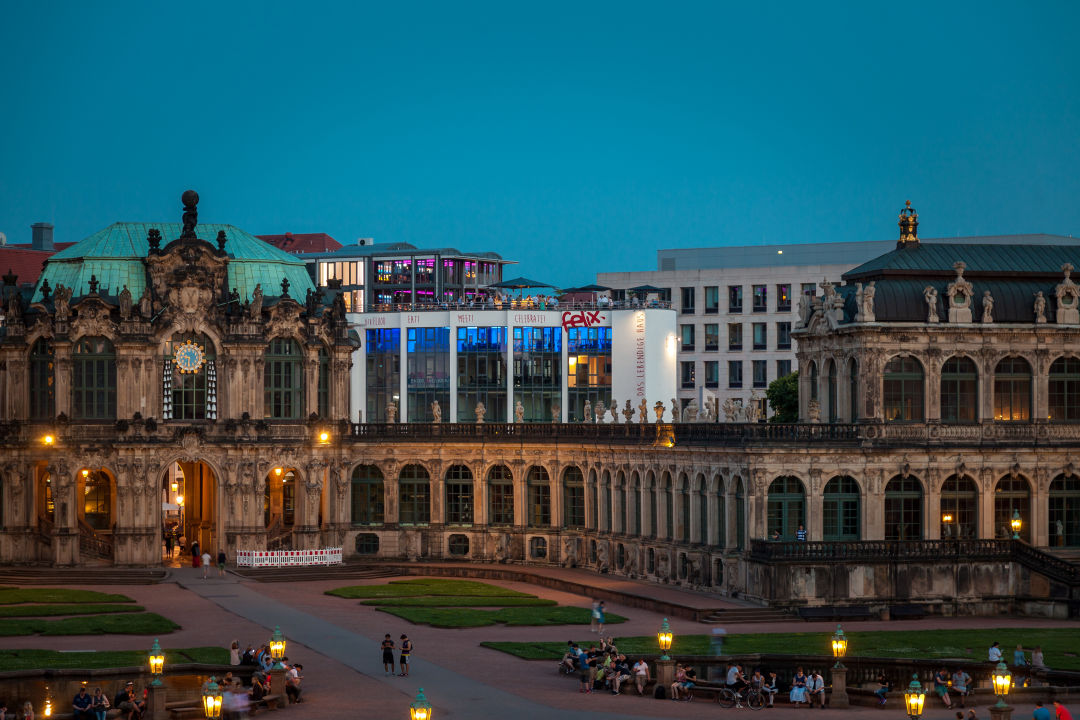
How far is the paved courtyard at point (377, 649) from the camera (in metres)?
64.1

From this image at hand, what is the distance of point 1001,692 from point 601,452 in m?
50.4

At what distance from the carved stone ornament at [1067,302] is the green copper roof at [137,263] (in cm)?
4417

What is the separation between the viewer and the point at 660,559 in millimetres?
100688

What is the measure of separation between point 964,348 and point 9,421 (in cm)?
5242

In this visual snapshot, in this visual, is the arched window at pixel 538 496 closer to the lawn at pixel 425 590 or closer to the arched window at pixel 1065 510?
the lawn at pixel 425 590

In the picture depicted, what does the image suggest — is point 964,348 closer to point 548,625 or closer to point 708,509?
point 708,509

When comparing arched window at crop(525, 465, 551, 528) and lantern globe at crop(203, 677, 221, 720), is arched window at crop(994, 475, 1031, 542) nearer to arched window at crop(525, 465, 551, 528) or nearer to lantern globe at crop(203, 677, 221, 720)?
arched window at crop(525, 465, 551, 528)

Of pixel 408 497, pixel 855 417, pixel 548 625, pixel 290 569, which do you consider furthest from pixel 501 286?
pixel 548 625

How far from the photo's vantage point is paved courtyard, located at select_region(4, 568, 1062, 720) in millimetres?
64062

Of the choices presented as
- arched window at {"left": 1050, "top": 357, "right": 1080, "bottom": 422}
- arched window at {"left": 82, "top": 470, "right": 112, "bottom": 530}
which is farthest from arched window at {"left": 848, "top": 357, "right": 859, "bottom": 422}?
arched window at {"left": 82, "top": 470, "right": 112, "bottom": 530}

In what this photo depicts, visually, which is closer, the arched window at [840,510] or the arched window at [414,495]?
the arched window at [840,510]

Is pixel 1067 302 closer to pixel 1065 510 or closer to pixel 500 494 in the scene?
pixel 1065 510

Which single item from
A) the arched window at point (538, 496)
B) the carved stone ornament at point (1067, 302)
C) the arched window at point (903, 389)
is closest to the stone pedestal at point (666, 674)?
the arched window at point (903, 389)

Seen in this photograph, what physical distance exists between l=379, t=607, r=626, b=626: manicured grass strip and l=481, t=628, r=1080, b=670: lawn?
6.69 meters
